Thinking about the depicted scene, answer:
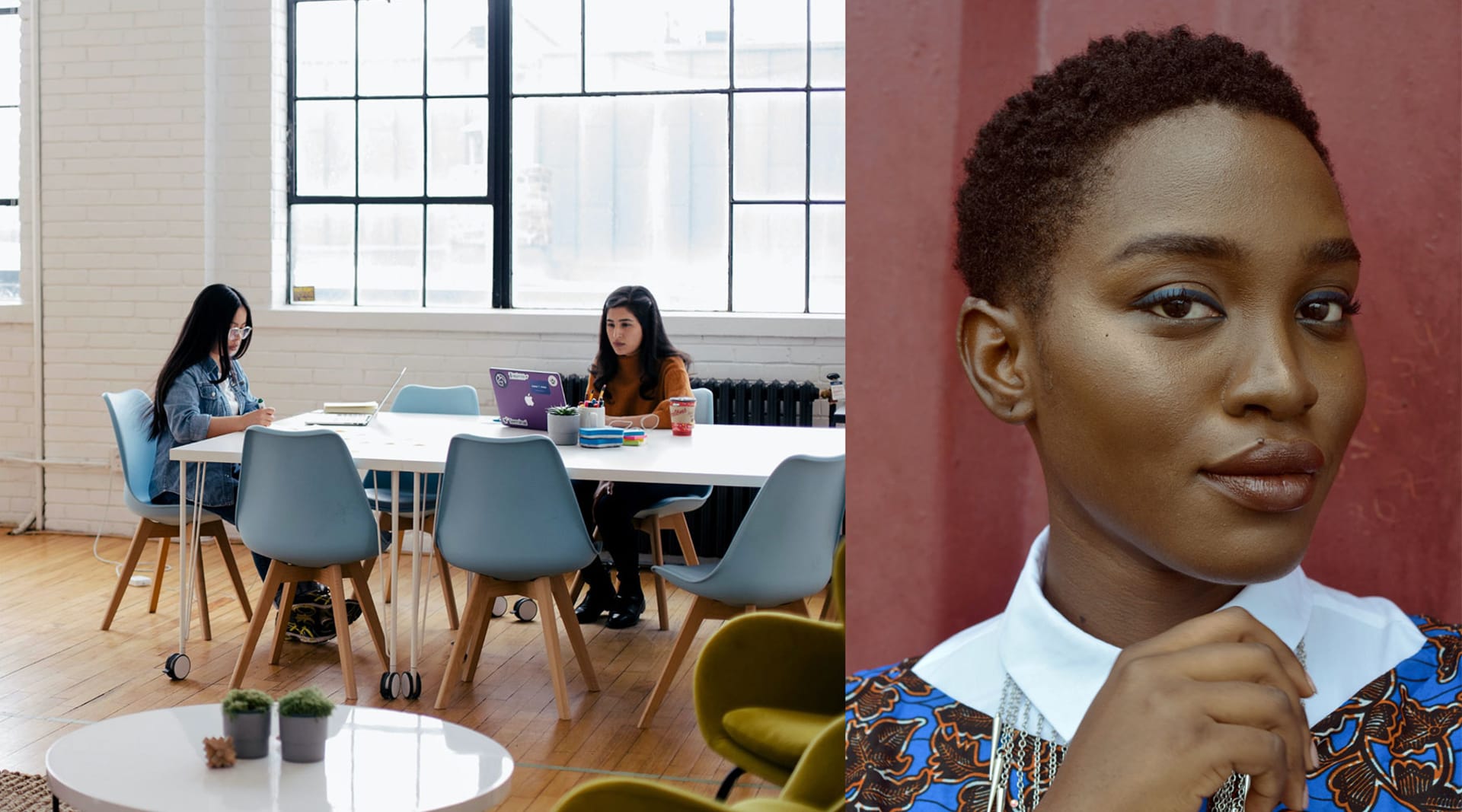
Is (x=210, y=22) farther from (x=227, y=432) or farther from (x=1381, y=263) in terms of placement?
(x=1381, y=263)

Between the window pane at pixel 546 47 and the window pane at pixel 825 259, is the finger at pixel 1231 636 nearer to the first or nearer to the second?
the window pane at pixel 825 259

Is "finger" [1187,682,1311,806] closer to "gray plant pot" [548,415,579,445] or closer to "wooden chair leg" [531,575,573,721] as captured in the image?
"wooden chair leg" [531,575,573,721]

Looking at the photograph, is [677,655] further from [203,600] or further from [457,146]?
[457,146]

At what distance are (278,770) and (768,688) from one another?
1775 mm

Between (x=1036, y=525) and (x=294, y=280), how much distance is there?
606 cm

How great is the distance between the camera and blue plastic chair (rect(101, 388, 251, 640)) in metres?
4.61

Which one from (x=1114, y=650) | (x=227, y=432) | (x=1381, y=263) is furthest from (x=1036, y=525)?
(x=227, y=432)

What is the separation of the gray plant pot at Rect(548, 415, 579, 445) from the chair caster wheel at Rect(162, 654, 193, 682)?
136cm

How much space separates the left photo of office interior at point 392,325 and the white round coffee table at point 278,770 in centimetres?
104

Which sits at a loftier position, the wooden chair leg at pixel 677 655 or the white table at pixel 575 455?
the white table at pixel 575 455

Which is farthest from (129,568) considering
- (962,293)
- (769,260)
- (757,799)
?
(962,293)

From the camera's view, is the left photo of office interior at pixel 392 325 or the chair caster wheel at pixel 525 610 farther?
the chair caster wheel at pixel 525 610

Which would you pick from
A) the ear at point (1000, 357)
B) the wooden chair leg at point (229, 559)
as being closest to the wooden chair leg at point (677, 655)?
the wooden chair leg at point (229, 559)

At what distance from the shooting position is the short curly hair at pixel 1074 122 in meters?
0.64
